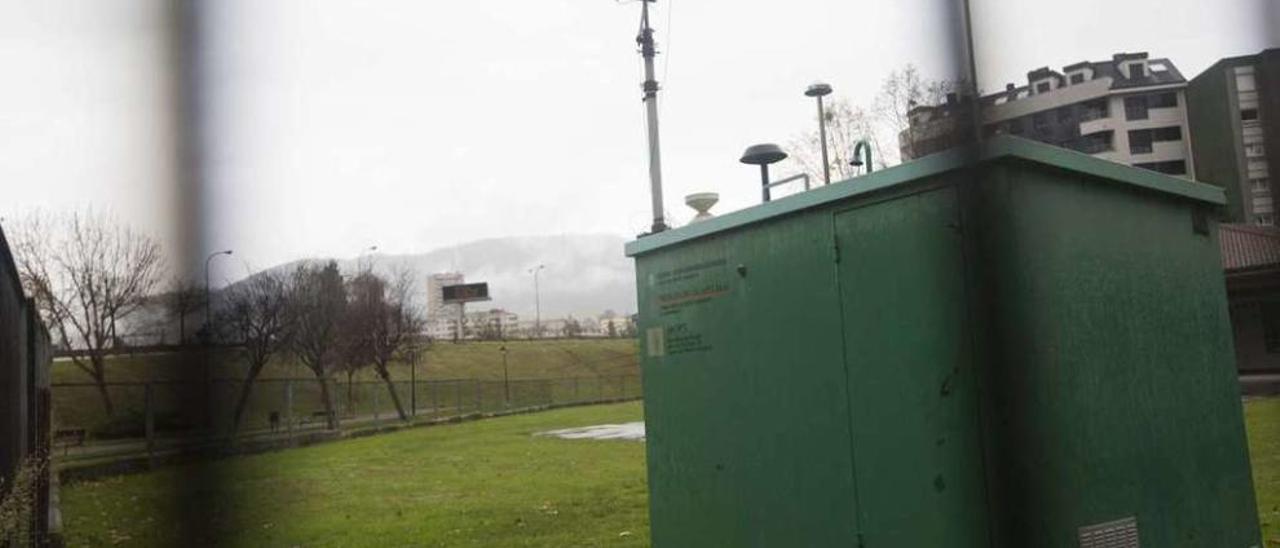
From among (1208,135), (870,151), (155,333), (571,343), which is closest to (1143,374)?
(1208,135)

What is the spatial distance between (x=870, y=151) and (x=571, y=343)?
47872mm

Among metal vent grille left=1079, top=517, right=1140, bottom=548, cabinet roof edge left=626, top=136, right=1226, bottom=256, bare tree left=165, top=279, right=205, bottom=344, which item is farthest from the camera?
metal vent grille left=1079, top=517, right=1140, bottom=548

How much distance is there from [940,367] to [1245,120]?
0.80 metres

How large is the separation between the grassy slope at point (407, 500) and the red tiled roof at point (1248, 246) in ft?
6.38

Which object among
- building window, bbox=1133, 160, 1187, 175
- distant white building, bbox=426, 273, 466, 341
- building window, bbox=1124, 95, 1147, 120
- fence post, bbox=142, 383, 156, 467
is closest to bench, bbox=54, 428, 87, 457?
fence post, bbox=142, 383, 156, 467

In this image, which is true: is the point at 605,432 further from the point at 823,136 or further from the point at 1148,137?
the point at 1148,137

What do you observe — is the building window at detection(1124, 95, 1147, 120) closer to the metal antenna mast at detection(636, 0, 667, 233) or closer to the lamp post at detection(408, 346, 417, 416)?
the metal antenna mast at detection(636, 0, 667, 233)

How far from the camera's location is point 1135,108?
1.72 meters

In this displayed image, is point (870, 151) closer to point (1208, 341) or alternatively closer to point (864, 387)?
point (864, 387)

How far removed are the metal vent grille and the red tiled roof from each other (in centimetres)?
73

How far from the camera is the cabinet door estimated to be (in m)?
2.03

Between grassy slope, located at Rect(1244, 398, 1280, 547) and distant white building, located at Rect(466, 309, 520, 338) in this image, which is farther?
distant white building, located at Rect(466, 309, 520, 338)

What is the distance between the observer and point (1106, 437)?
2123mm

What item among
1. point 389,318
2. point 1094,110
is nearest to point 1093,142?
point 1094,110
